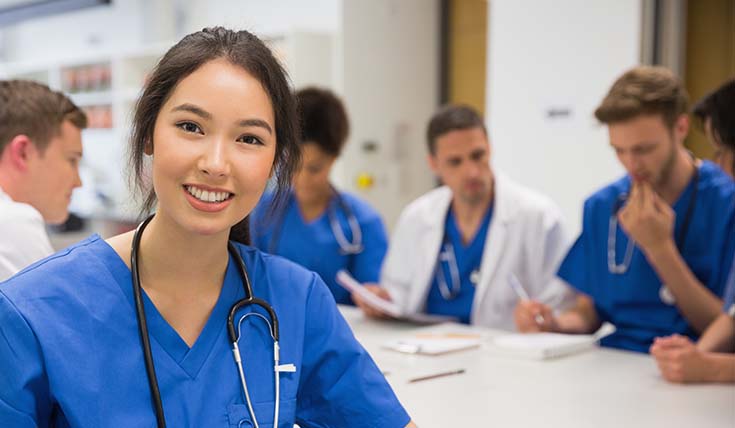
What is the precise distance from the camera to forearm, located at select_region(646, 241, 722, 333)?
2041 millimetres

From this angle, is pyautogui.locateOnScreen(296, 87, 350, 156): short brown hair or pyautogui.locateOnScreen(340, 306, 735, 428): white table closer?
pyautogui.locateOnScreen(340, 306, 735, 428): white table

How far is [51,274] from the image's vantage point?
43.2 inches

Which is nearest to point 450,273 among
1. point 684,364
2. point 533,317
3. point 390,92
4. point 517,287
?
point 517,287

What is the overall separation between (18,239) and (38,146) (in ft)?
0.95

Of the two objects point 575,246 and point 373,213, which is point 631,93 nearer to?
point 575,246

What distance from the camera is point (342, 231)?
282 centimetres

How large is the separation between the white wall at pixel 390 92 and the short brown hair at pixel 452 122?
69.3 inches

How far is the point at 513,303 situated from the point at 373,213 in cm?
64

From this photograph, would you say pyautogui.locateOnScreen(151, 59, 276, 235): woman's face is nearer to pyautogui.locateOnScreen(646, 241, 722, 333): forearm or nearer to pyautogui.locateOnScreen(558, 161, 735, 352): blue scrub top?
pyautogui.locateOnScreen(646, 241, 722, 333): forearm

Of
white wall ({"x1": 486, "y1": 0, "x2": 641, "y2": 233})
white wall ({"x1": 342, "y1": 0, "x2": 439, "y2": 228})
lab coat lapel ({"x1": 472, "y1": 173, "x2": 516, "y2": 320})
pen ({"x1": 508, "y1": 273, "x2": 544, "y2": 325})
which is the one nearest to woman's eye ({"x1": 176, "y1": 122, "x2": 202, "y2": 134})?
pen ({"x1": 508, "y1": 273, "x2": 544, "y2": 325})

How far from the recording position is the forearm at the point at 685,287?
204 cm

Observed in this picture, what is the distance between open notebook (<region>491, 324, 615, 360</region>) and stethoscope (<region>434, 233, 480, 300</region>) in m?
0.44

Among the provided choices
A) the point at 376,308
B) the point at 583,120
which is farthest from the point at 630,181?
the point at 583,120

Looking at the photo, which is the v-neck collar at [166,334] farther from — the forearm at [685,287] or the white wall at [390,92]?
the white wall at [390,92]
